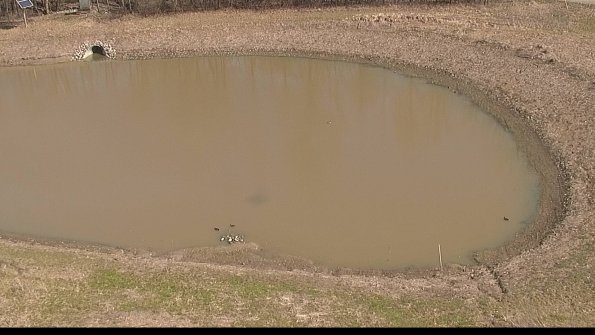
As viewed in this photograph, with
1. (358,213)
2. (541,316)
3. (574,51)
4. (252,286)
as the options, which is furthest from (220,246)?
(574,51)

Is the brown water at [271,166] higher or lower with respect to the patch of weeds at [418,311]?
higher

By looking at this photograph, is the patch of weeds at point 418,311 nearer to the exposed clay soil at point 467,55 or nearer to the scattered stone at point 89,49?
the exposed clay soil at point 467,55

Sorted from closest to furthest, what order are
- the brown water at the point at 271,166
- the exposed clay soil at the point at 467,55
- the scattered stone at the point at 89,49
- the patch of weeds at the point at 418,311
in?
1. the patch of weeds at the point at 418,311
2. the exposed clay soil at the point at 467,55
3. the brown water at the point at 271,166
4. the scattered stone at the point at 89,49

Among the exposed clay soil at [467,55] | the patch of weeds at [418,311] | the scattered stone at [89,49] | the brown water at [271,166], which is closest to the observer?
the patch of weeds at [418,311]

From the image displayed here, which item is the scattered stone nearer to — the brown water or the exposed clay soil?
the exposed clay soil

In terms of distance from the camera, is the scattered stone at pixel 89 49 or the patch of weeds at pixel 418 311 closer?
the patch of weeds at pixel 418 311

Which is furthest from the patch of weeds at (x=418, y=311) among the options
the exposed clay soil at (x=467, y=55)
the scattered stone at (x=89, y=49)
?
the scattered stone at (x=89, y=49)

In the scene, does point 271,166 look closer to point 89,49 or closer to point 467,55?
point 467,55
